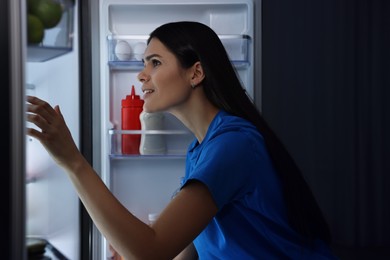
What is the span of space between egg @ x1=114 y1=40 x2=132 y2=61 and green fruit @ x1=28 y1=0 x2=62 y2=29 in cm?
59

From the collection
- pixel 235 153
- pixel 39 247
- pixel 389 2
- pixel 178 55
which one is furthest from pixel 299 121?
pixel 39 247

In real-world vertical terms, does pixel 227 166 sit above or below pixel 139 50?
below

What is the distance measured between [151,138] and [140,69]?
0.26m

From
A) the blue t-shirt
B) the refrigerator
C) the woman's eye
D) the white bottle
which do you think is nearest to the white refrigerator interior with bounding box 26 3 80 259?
the refrigerator

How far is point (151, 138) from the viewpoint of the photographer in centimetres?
168

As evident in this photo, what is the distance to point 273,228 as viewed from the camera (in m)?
1.01

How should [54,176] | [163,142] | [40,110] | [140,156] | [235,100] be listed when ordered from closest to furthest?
[40,110] < [235,100] < [54,176] < [140,156] < [163,142]

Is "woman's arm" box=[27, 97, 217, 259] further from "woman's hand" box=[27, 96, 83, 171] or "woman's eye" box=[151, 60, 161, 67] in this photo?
"woman's eye" box=[151, 60, 161, 67]

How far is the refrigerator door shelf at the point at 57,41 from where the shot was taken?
40.5 inches

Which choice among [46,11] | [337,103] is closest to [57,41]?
[46,11]

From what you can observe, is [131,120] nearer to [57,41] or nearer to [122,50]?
[122,50]

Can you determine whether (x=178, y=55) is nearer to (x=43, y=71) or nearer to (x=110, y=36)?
(x=43, y=71)

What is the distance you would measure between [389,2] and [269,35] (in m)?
0.47

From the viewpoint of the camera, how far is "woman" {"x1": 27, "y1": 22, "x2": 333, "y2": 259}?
85cm
